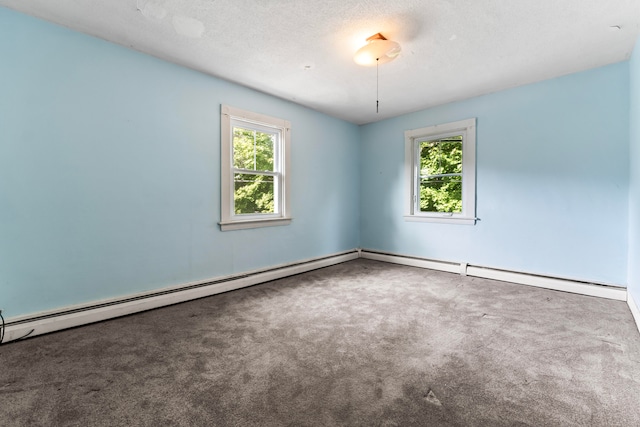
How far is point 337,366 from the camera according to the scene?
1856mm

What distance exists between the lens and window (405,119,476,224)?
13.6 feet

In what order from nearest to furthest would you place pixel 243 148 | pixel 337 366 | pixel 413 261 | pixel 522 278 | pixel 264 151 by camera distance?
pixel 337 366 < pixel 522 278 < pixel 243 148 < pixel 264 151 < pixel 413 261

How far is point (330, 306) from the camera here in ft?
9.69

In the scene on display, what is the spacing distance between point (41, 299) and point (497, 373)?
343 cm

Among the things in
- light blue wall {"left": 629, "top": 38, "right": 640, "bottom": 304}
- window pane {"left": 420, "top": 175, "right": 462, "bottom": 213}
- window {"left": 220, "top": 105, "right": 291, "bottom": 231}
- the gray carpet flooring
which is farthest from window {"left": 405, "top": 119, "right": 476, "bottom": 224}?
window {"left": 220, "top": 105, "right": 291, "bottom": 231}

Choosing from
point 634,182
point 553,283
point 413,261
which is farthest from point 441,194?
point 634,182

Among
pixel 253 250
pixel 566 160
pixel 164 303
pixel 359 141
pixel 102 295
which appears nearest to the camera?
pixel 102 295

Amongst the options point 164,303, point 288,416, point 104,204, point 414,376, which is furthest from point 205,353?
point 104,204

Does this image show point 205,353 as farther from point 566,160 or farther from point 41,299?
point 566,160

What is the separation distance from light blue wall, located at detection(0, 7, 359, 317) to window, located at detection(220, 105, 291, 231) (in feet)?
0.43

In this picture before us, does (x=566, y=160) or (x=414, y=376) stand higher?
(x=566, y=160)

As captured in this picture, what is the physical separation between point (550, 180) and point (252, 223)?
376 cm

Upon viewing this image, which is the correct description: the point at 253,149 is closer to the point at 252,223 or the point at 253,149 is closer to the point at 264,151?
the point at 264,151

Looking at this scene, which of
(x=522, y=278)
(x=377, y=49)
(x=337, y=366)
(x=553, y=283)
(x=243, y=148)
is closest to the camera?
(x=337, y=366)
